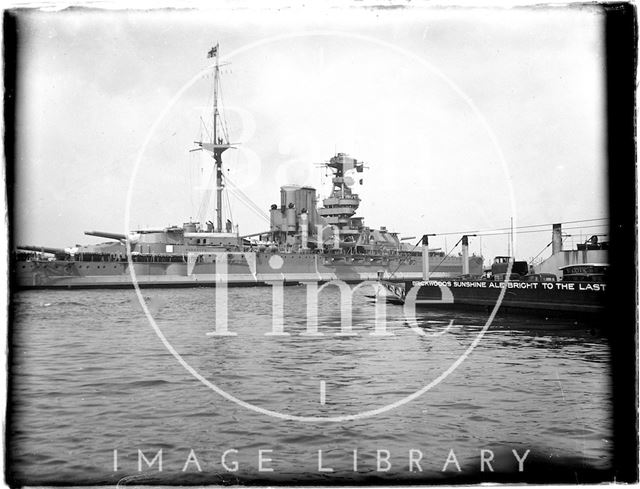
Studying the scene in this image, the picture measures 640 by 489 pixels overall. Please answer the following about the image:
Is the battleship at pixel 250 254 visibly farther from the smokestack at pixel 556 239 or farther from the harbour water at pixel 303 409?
the harbour water at pixel 303 409

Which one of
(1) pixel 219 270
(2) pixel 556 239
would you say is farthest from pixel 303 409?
(1) pixel 219 270

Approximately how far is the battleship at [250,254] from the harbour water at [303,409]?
27.2 metres

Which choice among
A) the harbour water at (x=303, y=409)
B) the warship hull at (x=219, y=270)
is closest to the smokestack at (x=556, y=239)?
the harbour water at (x=303, y=409)

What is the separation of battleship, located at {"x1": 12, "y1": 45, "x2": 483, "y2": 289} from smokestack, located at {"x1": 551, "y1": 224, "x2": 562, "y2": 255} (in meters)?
14.2

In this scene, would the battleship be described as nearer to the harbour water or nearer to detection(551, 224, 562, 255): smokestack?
detection(551, 224, 562, 255): smokestack

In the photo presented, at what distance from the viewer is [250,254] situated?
57.6 metres

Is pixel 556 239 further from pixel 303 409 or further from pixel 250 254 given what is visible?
pixel 250 254

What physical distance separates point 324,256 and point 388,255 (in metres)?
8.60

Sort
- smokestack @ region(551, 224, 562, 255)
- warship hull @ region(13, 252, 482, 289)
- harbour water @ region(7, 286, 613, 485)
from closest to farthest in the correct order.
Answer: harbour water @ region(7, 286, 613, 485) < smokestack @ region(551, 224, 562, 255) < warship hull @ region(13, 252, 482, 289)

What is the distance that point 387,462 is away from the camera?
6.24 metres

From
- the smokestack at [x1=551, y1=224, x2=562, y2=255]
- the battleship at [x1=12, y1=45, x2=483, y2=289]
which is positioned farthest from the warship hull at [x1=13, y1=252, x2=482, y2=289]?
the smokestack at [x1=551, y1=224, x2=562, y2=255]

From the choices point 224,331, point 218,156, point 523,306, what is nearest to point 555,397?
point 224,331

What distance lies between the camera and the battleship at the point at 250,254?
160 feet

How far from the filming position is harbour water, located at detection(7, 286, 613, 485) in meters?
6.10
